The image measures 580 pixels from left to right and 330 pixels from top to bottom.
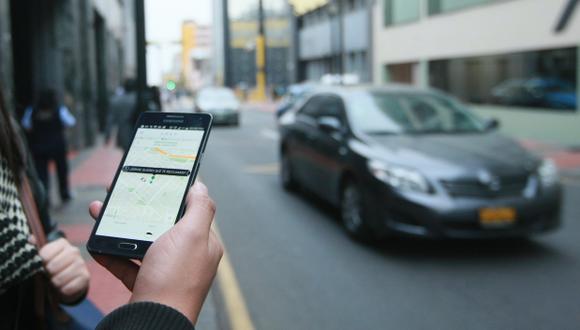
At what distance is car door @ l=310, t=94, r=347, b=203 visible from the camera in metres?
7.29

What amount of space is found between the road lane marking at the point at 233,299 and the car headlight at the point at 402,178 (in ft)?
5.25

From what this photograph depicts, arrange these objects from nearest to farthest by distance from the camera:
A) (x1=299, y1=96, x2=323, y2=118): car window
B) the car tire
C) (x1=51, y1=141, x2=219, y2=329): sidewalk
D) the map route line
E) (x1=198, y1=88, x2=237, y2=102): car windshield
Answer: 1. the map route line
2. (x1=51, y1=141, x2=219, y2=329): sidewalk
3. (x1=299, y1=96, x2=323, y2=118): car window
4. the car tire
5. (x1=198, y1=88, x2=237, y2=102): car windshield

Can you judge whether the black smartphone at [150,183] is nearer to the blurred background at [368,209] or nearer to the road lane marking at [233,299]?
the blurred background at [368,209]

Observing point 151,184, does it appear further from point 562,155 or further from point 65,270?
point 562,155

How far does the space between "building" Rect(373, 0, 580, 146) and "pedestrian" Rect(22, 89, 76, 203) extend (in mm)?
12891

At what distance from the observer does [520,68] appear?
19.8m

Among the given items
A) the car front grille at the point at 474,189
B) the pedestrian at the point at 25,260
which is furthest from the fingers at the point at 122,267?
the car front grille at the point at 474,189

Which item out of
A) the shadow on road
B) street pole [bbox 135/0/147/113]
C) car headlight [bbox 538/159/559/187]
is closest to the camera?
the shadow on road

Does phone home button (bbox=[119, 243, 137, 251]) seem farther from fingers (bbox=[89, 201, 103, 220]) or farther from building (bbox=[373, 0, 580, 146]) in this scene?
building (bbox=[373, 0, 580, 146])

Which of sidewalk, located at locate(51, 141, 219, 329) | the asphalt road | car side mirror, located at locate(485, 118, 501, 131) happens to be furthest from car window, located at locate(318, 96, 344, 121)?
sidewalk, located at locate(51, 141, 219, 329)

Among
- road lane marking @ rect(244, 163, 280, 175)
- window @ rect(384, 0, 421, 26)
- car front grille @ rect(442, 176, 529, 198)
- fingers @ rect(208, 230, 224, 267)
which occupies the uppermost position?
window @ rect(384, 0, 421, 26)

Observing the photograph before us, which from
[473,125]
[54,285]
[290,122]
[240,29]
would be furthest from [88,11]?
[240,29]

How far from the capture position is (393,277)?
5547mm

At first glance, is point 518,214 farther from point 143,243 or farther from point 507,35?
point 507,35
